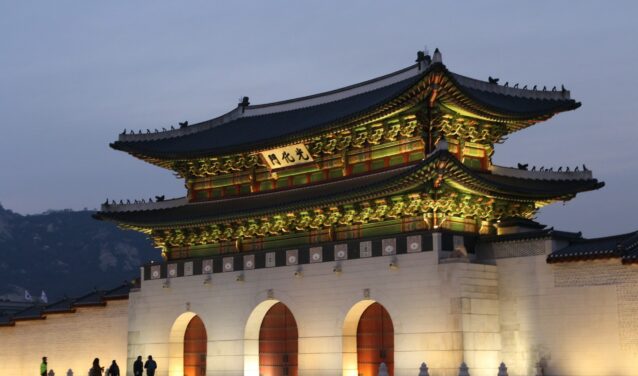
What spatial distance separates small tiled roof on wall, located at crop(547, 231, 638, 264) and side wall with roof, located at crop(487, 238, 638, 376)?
→ 0.25m

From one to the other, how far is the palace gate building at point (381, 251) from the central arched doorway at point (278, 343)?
62 millimetres

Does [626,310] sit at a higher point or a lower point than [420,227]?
lower

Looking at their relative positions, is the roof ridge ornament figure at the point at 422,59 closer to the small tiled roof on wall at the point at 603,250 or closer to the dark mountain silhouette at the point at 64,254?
the small tiled roof on wall at the point at 603,250

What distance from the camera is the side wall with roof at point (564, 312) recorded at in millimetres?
28266

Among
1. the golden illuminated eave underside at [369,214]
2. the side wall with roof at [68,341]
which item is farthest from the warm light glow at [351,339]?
the side wall with roof at [68,341]

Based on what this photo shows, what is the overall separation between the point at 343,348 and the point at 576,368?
8380mm

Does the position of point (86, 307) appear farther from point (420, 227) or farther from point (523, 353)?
point (523, 353)

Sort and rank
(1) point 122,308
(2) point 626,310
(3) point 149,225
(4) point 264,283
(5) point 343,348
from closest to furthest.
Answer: (2) point 626,310
(5) point 343,348
(4) point 264,283
(3) point 149,225
(1) point 122,308

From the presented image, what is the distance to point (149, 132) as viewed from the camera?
44.3 meters

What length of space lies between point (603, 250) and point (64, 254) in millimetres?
147609

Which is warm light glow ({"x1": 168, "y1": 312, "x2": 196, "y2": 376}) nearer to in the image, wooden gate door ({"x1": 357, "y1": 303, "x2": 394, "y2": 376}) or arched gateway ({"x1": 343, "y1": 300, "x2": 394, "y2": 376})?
arched gateway ({"x1": 343, "y1": 300, "x2": 394, "y2": 376})

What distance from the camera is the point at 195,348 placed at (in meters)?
39.8

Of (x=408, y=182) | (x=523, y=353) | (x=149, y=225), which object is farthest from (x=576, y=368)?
(x=149, y=225)

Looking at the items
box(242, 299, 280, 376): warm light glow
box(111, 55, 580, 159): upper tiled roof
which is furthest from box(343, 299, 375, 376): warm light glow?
box(111, 55, 580, 159): upper tiled roof
